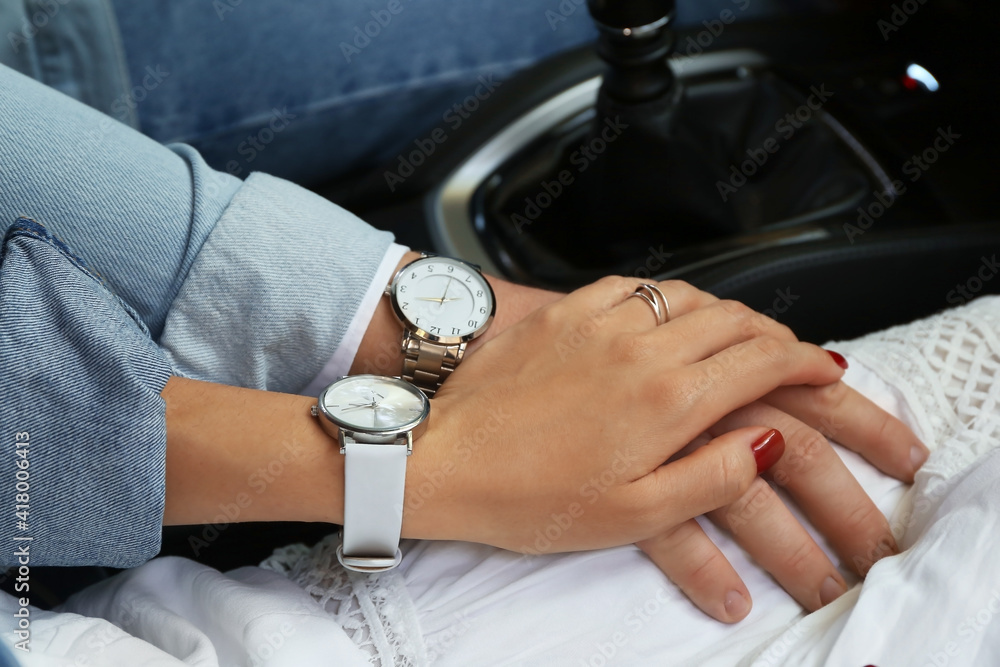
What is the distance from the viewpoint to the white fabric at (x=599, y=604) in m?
0.62

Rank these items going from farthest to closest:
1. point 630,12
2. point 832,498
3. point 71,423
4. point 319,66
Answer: point 319,66 → point 630,12 → point 832,498 → point 71,423

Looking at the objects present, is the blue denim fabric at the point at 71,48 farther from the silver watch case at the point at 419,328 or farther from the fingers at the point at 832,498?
the fingers at the point at 832,498

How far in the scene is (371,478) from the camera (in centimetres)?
71

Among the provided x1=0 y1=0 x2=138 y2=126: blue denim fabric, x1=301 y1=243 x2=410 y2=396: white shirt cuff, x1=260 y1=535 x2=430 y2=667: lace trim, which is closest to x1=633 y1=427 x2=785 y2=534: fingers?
x1=260 y1=535 x2=430 y2=667: lace trim

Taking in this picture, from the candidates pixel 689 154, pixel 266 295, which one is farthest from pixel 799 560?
pixel 689 154

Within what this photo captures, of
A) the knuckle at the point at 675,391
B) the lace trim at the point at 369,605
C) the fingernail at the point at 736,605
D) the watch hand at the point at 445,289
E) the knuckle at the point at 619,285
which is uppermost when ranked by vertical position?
the knuckle at the point at 619,285

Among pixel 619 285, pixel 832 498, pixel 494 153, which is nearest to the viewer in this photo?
pixel 832 498

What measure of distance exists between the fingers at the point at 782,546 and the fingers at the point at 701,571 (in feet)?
0.12

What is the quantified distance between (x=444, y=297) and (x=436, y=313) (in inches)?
0.9

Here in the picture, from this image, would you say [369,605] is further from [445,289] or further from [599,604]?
[445,289]

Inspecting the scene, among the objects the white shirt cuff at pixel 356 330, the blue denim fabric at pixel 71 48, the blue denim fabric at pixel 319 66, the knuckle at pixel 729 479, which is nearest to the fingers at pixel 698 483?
the knuckle at pixel 729 479

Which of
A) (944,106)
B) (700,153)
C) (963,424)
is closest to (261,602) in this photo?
(963,424)

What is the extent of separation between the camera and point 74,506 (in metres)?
0.68

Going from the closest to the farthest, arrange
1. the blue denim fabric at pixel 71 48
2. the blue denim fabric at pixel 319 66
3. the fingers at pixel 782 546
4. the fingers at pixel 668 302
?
1. the fingers at pixel 782 546
2. the fingers at pixel 668 302
3. the blue denim fabric at pixel 71 48
4. the blue denim fabric at pixel 319 66
